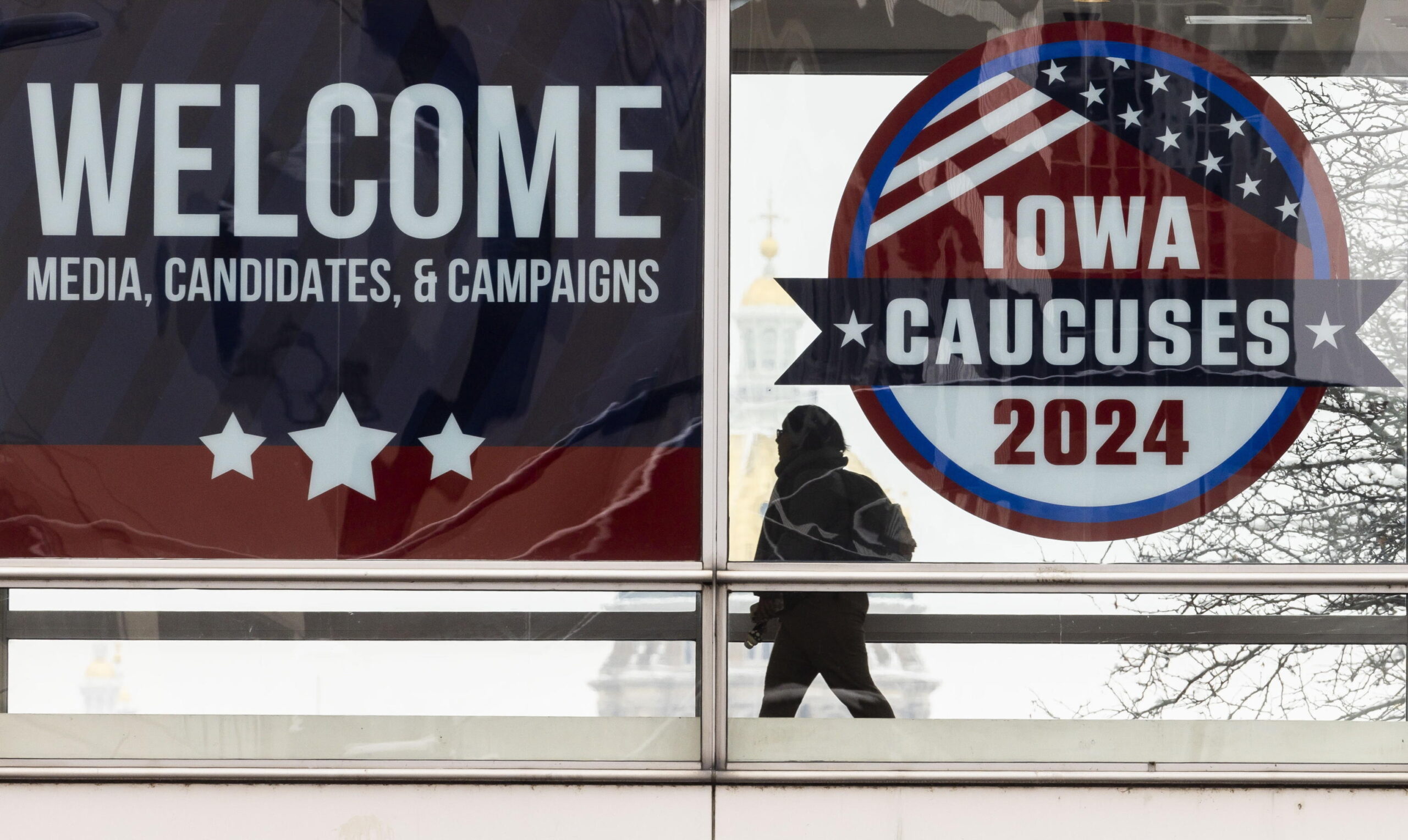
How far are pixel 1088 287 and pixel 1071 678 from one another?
1.24 m

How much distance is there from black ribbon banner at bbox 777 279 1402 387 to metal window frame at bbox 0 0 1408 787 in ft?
1.34

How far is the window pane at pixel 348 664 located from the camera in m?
3.68

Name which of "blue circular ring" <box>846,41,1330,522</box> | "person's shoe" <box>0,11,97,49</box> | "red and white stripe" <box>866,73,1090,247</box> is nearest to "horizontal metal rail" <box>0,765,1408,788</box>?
"blue circular ring" <box>846,41,1330,522</box>

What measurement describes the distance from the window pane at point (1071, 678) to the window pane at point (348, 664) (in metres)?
0.33

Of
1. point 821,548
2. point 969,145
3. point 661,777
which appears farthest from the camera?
point 969,145

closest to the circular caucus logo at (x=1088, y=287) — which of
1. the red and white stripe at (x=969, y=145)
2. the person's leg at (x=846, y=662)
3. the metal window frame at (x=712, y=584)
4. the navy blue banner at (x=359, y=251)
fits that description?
the red and white stripe at (x=969, y=145)

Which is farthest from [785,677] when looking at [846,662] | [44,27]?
[44,27]

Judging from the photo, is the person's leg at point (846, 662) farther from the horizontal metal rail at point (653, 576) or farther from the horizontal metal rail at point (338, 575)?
the horizontal metal rail at point (338, 575)

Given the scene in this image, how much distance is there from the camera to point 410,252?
3.77m

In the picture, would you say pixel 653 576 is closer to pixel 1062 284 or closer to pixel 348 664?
pixel 348 664

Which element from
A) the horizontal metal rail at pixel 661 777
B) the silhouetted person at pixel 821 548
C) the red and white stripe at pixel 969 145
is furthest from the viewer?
the red and white stripe at pixel 969 145

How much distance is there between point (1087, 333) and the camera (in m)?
3.79

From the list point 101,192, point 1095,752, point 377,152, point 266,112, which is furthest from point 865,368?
point 101,192

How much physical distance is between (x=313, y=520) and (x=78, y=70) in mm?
1623
